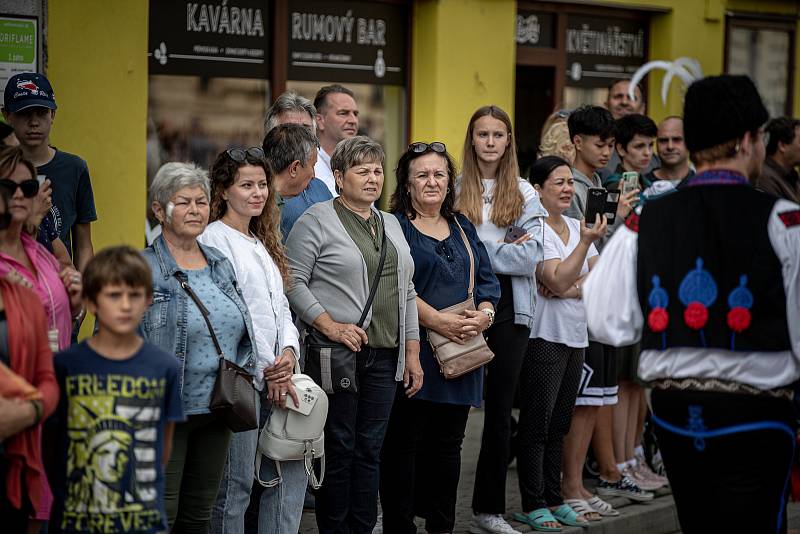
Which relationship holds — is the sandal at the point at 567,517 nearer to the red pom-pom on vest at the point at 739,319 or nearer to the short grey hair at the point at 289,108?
the short grey hair at the point at 289,108

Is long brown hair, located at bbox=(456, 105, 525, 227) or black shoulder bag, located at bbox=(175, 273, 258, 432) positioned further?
long brown hair, located at bbox=(456, 105, 525, 227)

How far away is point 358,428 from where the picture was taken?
600 centimetres

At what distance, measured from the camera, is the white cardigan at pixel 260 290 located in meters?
5.38

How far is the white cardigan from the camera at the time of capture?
17.7ft

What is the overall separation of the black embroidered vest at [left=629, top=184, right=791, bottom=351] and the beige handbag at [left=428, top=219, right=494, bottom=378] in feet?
6.87

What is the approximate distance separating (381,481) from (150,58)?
359cm

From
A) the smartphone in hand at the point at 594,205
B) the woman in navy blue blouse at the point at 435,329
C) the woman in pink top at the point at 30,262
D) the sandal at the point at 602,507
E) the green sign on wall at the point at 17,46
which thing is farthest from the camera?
the green sign on wall at the point at 17,46

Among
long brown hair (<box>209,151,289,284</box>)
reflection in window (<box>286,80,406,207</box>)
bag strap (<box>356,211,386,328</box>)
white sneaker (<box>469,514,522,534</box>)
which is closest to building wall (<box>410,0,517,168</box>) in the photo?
reflection in window (<box>286,80,406,207</box>)

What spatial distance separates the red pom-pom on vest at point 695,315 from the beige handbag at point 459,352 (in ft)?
7.34

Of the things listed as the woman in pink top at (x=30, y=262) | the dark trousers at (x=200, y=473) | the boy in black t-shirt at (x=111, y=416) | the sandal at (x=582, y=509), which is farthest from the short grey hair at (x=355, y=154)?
the sandal at (x=582, y=509)

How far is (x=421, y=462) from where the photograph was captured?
6535 mm

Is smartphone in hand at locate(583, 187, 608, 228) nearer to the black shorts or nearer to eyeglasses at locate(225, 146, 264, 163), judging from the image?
the black shorts

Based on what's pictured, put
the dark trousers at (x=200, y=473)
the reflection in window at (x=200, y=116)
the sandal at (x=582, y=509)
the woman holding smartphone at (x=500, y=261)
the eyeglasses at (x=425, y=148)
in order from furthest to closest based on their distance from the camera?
the reflection in window at (x=200, y=116) < the sandal at (x=582, y=509) < the woman holding smartphone at (x=500, y=261) < the eyeglasses at (x=425, y=148) < the dark trousers at (x=200, y=473)

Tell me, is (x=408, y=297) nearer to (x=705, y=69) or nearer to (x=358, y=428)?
(x=358, y=428)
